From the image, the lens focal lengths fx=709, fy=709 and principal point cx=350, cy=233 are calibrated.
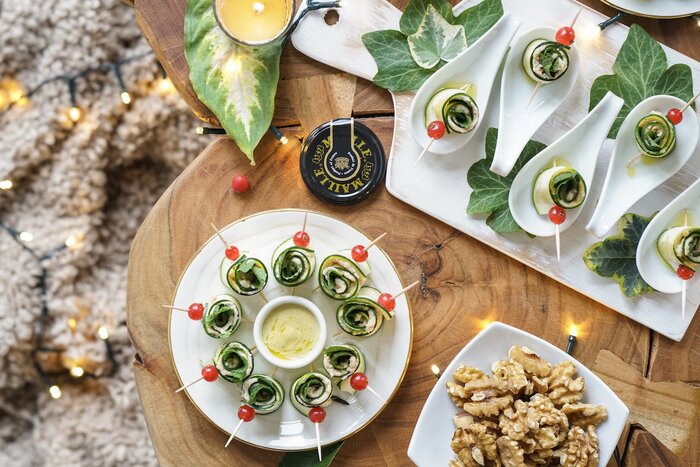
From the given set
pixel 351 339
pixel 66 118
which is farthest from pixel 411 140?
pixel 66 118

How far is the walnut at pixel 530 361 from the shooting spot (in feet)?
5.14

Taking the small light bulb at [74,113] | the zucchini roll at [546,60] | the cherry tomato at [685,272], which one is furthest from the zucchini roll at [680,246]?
the small light bulb at [74,113]

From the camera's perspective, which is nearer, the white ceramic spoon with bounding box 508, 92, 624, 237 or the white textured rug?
the white ceramic spoon with bounding box 508, 92, 624, 237

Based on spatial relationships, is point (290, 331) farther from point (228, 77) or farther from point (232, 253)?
point (228, 77)

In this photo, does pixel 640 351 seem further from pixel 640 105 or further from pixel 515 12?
pixel 515 12

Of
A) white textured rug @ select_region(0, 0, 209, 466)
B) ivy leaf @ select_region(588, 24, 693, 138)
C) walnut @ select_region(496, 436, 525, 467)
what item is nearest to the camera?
walnut @ select_region(496, 436, 525, 467)

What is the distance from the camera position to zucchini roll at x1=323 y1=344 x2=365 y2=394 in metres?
1.54

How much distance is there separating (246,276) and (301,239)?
0.48ft

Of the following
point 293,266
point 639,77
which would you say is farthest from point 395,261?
point 639,77

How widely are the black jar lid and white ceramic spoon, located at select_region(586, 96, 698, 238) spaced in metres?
0.51

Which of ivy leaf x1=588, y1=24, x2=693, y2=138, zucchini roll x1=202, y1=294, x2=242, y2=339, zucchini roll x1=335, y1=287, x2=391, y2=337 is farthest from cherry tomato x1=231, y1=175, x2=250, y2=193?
ivy leaf x1=588, y1=24, x2=693, y2=138

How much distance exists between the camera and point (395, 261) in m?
1.66

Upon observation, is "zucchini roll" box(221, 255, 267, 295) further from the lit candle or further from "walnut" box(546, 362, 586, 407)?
"walnut" box(546, 362, 586, 407)

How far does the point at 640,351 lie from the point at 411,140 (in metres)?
0.73
